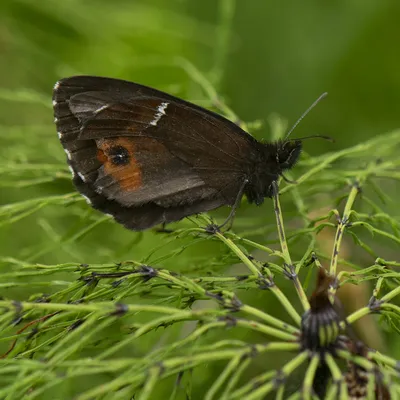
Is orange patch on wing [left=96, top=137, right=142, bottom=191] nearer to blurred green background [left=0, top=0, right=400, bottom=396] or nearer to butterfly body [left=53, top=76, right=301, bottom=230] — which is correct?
butterfly body [left=53, top=76, right=301, bottom=230]

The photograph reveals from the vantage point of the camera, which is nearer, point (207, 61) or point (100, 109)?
point (100, 109)

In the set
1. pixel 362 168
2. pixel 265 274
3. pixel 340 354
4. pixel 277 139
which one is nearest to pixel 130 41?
pixel 277 139

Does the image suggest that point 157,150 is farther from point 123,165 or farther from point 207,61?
point 207,61

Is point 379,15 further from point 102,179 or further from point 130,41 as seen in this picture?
point 102,179

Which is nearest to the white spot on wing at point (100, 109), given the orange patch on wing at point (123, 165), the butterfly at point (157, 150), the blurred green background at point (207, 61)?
the butterfly at point (157, 150)

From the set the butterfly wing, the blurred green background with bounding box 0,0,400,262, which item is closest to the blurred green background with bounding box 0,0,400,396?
the blurred green background with bounding box 0,0,400,262

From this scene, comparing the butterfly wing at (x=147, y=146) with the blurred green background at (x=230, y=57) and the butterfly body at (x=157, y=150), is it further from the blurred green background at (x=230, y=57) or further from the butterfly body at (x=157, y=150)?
the blurred green background at (x=230, y=57)

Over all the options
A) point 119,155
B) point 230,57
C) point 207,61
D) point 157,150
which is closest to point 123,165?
point 119,155
